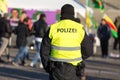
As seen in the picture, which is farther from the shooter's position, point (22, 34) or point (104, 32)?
point (104, 32)

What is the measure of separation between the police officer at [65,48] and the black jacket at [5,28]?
431 inches

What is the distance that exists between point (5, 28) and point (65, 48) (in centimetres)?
1116

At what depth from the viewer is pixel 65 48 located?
27.6ft

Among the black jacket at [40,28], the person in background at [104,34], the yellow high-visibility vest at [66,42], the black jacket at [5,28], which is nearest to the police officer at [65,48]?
the yellow high-visibility vest at [66,42]

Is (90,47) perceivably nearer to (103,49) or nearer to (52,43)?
(52,43)

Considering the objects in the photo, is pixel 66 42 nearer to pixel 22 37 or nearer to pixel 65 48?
pixel 65 48

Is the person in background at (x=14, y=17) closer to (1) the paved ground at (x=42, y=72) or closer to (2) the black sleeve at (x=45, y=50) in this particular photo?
(1) the paved ground at (x=42, y=72)

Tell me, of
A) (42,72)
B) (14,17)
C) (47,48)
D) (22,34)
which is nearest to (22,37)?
(22,34)

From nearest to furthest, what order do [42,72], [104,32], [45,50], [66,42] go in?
[45,50]
[66,42]
[42,72]
[104,32]

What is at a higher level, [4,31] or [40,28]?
[40,28]

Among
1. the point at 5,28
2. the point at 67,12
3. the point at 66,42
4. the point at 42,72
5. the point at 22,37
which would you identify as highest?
the point at 67,12

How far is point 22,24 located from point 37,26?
102cm

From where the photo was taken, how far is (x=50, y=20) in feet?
91.7

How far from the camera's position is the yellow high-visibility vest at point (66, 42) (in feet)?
27.5
